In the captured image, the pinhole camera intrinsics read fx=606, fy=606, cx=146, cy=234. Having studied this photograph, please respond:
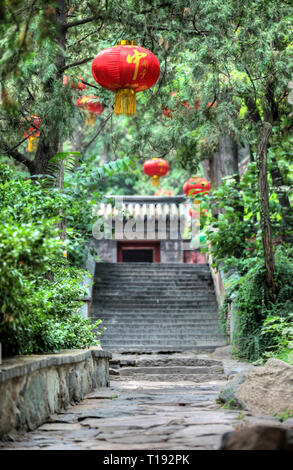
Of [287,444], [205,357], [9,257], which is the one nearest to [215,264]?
[205,357]

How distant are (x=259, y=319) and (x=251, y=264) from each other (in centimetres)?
113

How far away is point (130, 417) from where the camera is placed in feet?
16.8

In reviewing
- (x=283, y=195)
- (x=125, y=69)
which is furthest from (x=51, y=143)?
(x=283, y=195)

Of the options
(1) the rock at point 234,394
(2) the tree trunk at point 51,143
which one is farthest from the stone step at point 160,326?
(1) the rock at point 234,394

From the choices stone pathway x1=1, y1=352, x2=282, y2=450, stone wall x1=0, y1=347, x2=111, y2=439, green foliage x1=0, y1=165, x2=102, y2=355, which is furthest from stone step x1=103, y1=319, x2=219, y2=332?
stone wall x1=0, y1=347, x2=111, y2=439

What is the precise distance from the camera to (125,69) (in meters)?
7.40

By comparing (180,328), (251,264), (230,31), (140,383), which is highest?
(230,31)

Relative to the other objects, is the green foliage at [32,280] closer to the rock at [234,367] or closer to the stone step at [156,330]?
the rock at [234,367]

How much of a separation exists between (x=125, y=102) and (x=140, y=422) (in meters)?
4.32

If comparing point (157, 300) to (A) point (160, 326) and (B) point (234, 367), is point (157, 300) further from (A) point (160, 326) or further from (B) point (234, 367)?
(B) point (234, 367)

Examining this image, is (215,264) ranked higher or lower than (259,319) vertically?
higher

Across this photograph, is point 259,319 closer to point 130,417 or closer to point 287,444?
point 130,417

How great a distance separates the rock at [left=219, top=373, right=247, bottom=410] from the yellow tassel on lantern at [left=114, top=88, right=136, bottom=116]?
356 centimetres

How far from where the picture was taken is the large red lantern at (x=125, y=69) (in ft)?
24.2
